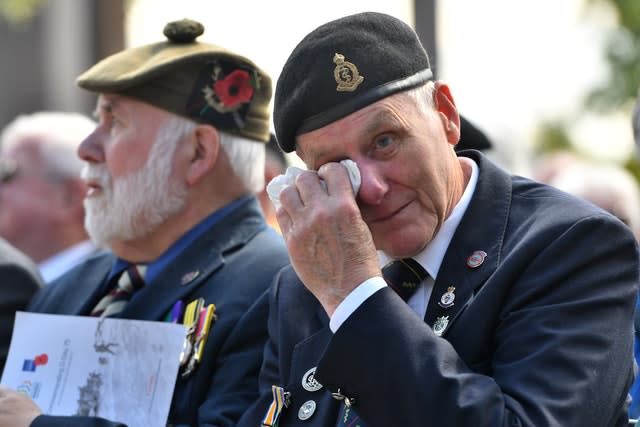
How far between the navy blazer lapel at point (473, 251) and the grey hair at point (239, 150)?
1536 mm

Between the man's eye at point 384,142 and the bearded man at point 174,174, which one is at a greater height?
the man's eye at point 384,142

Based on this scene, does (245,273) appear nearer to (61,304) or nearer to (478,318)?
(61,304)

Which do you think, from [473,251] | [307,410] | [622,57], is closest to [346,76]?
[473,251]

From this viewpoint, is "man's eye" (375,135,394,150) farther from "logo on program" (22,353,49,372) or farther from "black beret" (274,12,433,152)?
"logo on program" (22,353,49,372)

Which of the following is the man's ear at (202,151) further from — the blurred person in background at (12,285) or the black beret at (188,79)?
the blurred person in background at (12,285)

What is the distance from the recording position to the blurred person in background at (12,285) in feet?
15.9

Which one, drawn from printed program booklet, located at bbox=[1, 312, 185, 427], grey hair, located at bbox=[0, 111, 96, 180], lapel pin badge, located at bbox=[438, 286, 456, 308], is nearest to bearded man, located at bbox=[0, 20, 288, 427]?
printed program booklet, located at bbox=[1, 312, 185, 427]

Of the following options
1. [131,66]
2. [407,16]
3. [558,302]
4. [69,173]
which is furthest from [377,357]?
[407,16]

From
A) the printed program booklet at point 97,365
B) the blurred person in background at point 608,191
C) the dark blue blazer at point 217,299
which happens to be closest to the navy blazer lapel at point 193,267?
the dark blue blazer at point 217,299

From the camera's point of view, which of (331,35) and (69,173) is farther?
(69,173)

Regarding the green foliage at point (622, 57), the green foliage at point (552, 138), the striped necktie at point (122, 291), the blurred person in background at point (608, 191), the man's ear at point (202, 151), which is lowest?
the green foliage at point (552, 138)

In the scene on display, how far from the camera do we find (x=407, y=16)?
1003cm

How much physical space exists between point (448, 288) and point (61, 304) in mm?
2214

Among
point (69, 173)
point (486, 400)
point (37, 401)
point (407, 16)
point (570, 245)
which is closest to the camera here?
point (486, 400)
